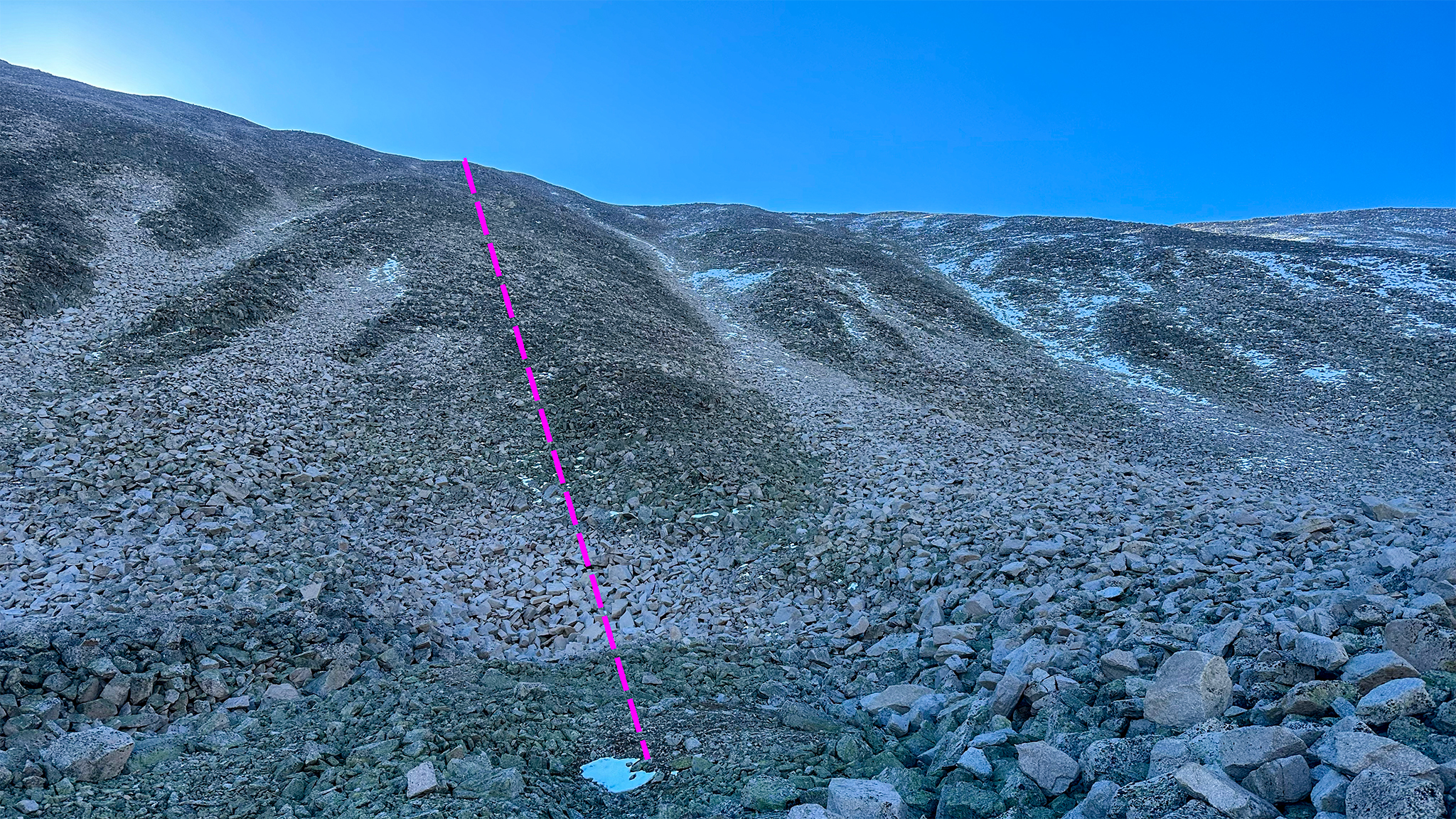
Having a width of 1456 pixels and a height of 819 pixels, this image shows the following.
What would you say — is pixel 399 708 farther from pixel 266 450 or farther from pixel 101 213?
pixel 101 213

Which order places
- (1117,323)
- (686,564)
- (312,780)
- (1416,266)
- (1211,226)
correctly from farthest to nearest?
(1211,226) → (1416,266) → (1117,323) → (686,564) → (312,780)

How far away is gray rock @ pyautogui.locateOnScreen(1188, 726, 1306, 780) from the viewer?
441 cm

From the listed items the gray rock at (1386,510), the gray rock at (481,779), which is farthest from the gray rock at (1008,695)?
the gray rock at (1386,510)

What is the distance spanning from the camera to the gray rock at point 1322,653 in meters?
5.43

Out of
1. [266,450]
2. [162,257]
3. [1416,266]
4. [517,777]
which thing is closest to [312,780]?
[517,777]

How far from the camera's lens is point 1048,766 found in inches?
206

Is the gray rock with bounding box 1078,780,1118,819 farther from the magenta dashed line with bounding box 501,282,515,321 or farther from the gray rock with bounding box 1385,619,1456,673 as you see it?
the magenta dashed line with bounding box 501,282,515,321

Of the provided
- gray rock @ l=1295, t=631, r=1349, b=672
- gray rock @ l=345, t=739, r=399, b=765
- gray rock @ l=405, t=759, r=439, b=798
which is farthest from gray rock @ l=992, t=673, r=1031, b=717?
gray rock @ l=345, t=739, r=399, b=765

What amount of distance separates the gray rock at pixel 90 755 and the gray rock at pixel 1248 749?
9428 mm

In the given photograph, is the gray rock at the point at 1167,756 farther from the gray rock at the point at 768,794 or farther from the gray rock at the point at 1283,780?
the gray rock at the point at 768,794

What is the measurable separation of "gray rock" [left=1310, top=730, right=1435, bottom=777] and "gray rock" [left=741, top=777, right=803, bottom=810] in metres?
3.42

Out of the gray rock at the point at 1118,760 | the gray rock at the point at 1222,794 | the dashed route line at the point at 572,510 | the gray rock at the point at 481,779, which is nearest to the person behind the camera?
the gray rock at the point at 1222,794

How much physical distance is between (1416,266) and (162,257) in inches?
2286

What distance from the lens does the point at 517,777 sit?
21.1ft
